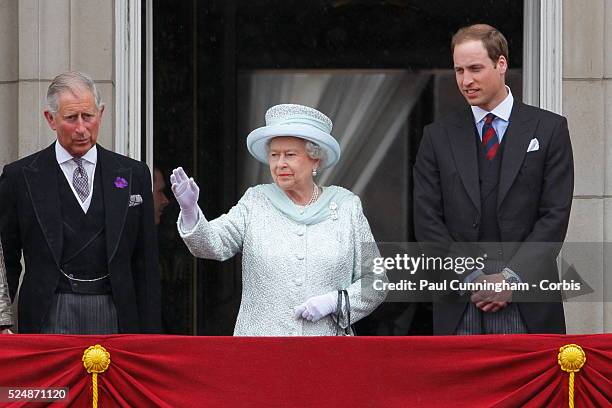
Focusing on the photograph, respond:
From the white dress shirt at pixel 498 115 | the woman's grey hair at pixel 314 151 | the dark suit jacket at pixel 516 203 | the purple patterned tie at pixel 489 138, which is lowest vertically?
the dark suit jacket at pixel 516 203

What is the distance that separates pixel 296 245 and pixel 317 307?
304 mm

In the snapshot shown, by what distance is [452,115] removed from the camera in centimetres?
715

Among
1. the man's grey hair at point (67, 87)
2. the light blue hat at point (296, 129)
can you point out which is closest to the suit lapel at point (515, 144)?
the light blue hat at point (296, 129)

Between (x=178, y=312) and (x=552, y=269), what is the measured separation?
3.41 m

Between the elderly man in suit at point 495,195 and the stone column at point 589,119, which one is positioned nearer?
the elderly man in suit at point 495,195

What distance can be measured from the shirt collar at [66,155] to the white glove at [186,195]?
0.71 m

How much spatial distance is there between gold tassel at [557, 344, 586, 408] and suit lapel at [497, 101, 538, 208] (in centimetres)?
86

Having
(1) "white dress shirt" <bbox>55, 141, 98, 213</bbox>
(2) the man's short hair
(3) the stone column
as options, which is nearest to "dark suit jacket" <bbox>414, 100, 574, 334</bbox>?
(2) the man's short hair

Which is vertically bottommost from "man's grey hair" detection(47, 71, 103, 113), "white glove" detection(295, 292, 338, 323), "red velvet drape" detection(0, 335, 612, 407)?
"red velvet drape" detection(0, 335, 612, 407)

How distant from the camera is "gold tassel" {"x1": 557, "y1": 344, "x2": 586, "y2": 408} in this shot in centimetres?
625

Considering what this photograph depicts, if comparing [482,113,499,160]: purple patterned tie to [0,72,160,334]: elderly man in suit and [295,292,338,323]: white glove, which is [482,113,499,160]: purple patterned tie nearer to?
[295,292,338,323]: white glove

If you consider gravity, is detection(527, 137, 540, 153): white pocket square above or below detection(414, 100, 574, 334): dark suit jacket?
above

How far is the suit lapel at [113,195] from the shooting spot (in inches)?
275

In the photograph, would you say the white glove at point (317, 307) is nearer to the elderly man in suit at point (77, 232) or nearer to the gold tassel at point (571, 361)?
the elderly man in suit at point (77, 232)
